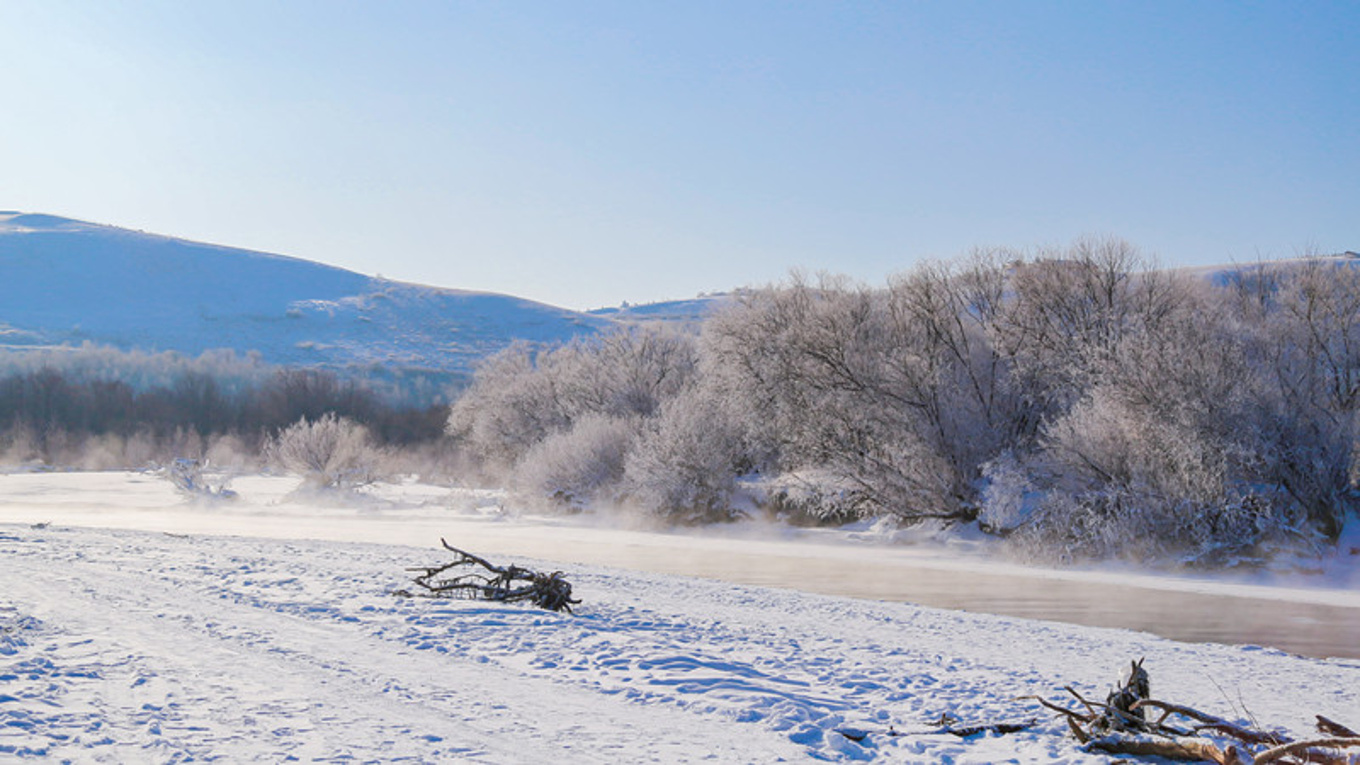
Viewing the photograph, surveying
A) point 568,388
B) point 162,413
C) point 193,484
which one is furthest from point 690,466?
point 162,413

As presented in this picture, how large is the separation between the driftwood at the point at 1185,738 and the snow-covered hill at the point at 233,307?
119905mm

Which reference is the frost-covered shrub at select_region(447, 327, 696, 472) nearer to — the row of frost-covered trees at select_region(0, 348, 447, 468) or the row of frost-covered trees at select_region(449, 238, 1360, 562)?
the row of frost-covered trees at select_region(449, 238, 1360, 562)

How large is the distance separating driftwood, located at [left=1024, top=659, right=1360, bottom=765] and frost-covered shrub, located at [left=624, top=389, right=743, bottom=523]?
25.9m

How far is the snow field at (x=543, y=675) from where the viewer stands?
6.71 m

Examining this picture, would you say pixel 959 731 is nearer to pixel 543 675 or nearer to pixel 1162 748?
pixel 1162 748

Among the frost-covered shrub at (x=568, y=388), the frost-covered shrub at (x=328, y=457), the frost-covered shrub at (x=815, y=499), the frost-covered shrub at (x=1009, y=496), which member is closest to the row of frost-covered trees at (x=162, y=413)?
the frost-covered shrub at (x=328, y=457)

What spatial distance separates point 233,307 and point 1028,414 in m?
140

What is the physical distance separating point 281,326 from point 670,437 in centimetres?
11967

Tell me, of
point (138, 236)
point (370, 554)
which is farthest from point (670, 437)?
point (138, 236)

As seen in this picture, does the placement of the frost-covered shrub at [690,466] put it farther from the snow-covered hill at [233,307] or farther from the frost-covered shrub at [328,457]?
the snow-covered hill at [233,307]

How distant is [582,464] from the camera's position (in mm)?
36875

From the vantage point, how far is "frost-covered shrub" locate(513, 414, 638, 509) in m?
36.8

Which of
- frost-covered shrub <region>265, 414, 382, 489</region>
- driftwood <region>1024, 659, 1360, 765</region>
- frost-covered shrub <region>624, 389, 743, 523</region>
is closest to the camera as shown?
driftwood <region>1024, 659, 1360, 765</region>

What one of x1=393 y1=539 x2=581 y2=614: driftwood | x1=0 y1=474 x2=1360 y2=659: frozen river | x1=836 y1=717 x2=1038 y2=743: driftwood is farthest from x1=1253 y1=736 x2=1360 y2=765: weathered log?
x1=0 y1=474 x2=1360 y2=659: frozen river
